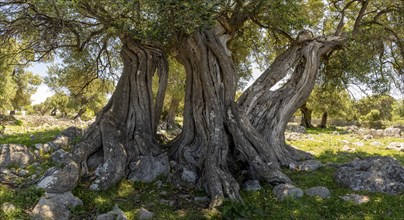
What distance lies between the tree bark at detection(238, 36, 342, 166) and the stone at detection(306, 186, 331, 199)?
10.7 ft

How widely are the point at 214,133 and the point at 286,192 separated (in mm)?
2692

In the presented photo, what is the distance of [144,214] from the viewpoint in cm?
611

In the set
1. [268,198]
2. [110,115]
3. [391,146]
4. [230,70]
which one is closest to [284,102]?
[230,70]

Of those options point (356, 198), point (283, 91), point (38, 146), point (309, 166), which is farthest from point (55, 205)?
point (283, 91)

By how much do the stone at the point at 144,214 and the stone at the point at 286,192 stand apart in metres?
2.94

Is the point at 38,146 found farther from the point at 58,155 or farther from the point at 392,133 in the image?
the point at 392,133

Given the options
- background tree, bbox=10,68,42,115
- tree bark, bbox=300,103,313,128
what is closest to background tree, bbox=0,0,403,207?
tree bark, bbox=300,103,313,128

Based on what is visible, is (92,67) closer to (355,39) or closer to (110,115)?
(110,115)

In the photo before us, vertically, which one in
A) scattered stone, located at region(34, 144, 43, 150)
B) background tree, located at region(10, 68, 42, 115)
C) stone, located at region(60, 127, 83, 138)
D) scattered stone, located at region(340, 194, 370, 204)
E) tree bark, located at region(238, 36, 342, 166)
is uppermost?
background tree, located at region(10, 68, 42, 115)

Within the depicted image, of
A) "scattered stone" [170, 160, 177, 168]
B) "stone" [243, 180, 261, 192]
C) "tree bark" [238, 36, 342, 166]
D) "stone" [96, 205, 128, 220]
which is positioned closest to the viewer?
"stone" [96, 205, 128, 220]

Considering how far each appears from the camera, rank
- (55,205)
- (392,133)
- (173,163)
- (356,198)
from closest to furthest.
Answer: (55,205)
(356,198)
(173,163)
(392,133)

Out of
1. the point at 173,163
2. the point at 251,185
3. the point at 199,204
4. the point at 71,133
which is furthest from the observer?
the point at 71,133

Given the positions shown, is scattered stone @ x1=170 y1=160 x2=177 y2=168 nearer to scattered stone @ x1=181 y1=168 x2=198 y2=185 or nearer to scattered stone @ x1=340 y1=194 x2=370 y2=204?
scattered stone @ x1=181 y1=168 x2=198 y2=185

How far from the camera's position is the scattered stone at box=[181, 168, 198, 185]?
8.40 metres
